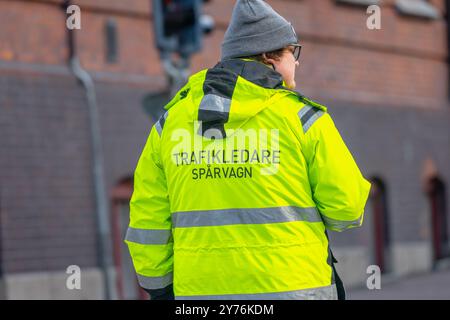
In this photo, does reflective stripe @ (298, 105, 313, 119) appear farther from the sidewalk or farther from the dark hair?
the sidewalk

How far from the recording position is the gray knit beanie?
3.62 meters

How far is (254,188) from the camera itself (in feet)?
11.0

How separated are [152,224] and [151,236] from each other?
45 millimetres

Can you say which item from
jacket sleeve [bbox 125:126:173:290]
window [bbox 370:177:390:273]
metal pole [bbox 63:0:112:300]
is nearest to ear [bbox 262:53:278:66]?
jacket sleeve [bbox 125:126:173:290]

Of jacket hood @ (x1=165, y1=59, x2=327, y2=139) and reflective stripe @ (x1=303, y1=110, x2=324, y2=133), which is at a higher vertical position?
jacket hood @ (x1=165, y1=59, x2=327, y2=139)

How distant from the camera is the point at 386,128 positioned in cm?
1552

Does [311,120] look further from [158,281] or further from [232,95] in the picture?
[158,281]

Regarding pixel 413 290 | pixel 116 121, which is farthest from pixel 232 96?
pixel 413 290

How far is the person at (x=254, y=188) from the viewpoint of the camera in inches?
131

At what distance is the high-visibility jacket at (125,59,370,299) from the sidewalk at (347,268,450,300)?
850cm

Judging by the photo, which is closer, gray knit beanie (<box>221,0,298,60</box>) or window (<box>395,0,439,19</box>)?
gray knit beanie (<box>221,0,298,60</box>)

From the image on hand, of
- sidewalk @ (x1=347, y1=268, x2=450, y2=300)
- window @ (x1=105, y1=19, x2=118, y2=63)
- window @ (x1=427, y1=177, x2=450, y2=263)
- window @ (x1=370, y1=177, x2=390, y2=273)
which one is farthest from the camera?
window @ (x1=427, y1=177, x2=450, y2=263)

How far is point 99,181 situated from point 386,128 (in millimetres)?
5505
